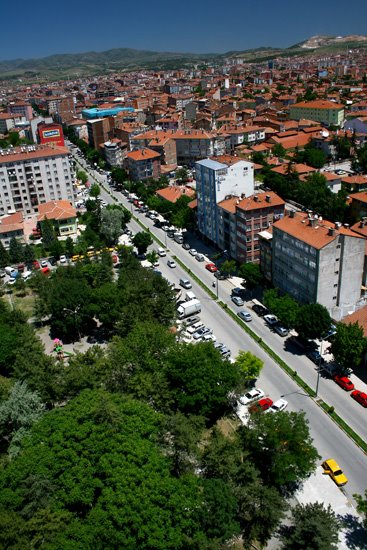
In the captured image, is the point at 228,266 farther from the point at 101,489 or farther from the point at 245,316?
the point at 101,489

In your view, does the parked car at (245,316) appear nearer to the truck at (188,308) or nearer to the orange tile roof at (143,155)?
the truck at (188,308)

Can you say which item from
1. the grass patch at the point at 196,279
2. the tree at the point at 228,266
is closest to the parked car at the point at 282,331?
the grass patch at the point at 196,279

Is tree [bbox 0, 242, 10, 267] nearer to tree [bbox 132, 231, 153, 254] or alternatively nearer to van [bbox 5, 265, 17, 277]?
van [bbox 5, 265, 17, 277]

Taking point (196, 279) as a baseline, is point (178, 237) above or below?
above

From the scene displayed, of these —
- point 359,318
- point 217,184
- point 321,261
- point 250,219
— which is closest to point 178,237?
point 217,184

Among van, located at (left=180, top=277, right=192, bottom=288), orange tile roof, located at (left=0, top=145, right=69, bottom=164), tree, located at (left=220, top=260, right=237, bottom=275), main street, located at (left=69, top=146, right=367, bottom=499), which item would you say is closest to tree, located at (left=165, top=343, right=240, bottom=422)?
main street, located at (left=69, top=146, right=367, bottom=499)

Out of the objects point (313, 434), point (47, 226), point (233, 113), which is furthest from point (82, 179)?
point (313, 434)

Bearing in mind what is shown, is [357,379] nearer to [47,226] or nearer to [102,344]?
[102,344]
